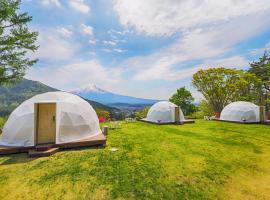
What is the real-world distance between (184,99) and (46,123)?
22.1 meters

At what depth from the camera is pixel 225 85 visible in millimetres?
27547

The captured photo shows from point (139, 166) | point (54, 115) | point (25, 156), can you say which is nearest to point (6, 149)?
point (25, 156)

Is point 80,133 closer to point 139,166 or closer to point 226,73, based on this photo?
point 139,166

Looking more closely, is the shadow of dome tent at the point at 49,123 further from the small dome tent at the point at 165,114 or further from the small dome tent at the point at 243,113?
the small dome tent at the point at 243,113

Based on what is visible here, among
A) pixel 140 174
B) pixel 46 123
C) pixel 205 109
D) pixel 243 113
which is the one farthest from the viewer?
pixel 205 109

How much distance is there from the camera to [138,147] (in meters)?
8.79

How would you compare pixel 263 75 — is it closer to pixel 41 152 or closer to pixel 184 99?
pixel 184 99

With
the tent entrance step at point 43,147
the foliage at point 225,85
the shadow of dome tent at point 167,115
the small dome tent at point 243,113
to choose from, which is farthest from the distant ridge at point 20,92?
the tent entrance step at point 43,147

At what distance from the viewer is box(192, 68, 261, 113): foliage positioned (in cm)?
2750

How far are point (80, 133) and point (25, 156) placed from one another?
100 inches

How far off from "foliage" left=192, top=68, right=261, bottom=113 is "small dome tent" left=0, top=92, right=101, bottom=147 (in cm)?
2403

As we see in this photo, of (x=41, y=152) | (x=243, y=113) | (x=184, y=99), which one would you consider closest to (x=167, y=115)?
(x=243, y=113)

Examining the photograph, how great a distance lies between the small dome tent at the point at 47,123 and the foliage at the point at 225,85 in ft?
78.8

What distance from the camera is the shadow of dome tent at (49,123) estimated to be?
8.29 meters
